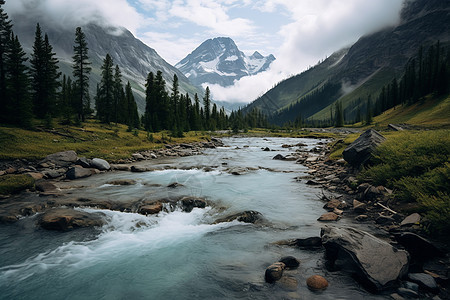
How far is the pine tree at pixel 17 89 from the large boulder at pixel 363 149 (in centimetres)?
4075

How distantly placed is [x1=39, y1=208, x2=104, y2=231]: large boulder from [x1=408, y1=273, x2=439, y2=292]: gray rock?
11.0 meters

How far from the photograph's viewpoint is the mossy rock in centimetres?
1334

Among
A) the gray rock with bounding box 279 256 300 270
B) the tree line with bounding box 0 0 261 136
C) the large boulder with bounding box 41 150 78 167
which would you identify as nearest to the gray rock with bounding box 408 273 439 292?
the gray rock with bounding box 279 256 300 270

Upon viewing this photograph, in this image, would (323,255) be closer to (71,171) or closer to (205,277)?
(205,277)

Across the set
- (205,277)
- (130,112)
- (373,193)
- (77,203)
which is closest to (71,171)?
(77,203)

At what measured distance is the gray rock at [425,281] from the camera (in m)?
4.94

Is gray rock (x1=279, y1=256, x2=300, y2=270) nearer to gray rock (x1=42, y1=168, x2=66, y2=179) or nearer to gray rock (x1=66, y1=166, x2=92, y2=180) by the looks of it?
gray rock (x1=66, y1=166, x2=92, y2=180)

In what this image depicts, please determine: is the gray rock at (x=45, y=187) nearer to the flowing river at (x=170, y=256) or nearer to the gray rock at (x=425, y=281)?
the flowing river at (x=170, y=256)

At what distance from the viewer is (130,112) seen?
7150cm

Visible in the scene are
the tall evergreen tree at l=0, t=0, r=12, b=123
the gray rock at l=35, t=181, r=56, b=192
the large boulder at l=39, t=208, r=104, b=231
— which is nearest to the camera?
the large boulder at l=39, t=208, r=104, b=231

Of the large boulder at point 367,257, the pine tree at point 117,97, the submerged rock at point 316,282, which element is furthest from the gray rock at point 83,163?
the pine tree at point 117,97

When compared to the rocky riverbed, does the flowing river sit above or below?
below

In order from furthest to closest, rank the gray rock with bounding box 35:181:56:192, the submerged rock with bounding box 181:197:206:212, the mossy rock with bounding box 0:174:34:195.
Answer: the gray rock with bounding box 35:181:56:192
the mossy rock with bounding box 0:174:34:195
the submerged rock with bounding box 181:197:206:212

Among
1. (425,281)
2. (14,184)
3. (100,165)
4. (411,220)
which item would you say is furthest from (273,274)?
(100,165)
